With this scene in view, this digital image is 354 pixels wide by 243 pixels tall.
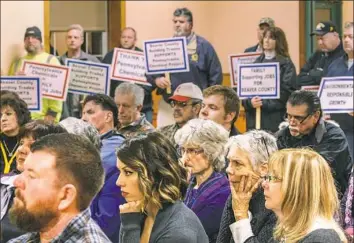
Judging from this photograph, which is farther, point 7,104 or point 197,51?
point 197,51

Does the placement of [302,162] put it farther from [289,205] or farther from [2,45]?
[2,45]

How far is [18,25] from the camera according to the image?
10.0m

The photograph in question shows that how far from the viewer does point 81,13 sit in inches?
470

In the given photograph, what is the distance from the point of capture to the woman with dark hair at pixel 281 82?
856 centimetres

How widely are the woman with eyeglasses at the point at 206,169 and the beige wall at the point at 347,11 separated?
8.17m

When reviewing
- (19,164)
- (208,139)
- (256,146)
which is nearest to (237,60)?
(208,139)

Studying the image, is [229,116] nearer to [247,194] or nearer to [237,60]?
[247,194]

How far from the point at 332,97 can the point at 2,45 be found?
12.0 ft

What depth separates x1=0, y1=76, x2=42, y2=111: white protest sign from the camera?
8.30m

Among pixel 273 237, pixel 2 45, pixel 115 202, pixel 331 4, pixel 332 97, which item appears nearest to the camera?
pixel 273 237

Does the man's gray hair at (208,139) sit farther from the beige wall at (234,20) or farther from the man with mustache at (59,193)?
the beige wall at (234,20)

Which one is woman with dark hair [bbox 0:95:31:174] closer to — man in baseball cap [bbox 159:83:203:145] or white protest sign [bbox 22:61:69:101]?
man in baseball cap [bbox 159:83:203:145]

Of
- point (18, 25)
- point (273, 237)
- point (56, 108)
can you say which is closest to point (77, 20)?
point (18, 25)

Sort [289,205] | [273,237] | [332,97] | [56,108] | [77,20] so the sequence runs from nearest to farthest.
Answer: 1. [289,205]
2. [273,237]
3. [332,97]
4. [56,108]
5. [77,20]
